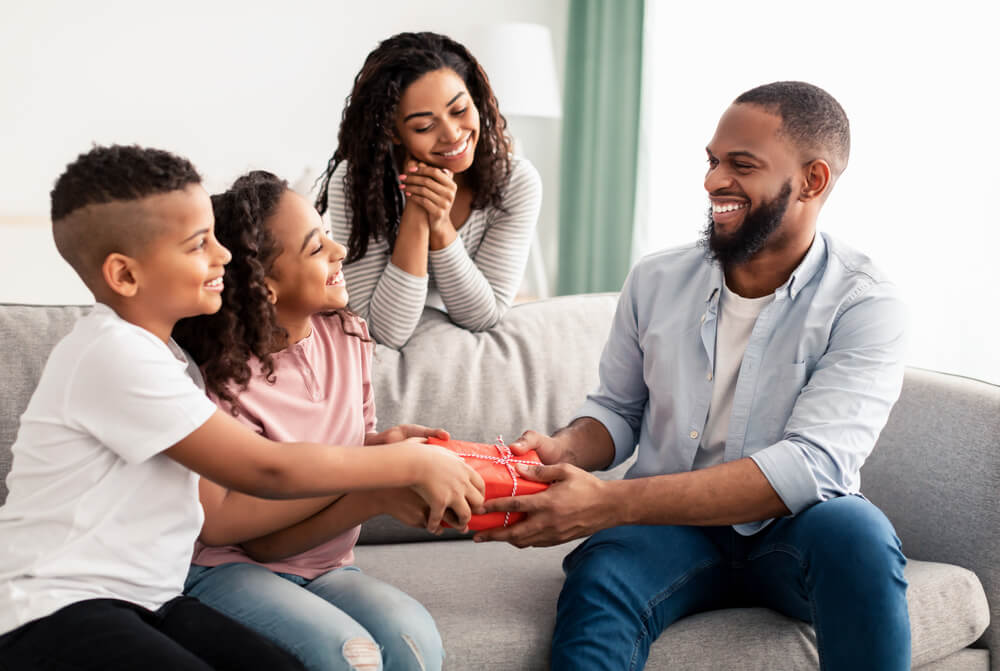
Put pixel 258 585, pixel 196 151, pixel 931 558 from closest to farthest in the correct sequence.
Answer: pixel 258 585, pixel 931 558, pixel 196 151

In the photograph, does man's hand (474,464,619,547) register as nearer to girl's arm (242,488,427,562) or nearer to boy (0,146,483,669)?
girl's arm (242,488,427,562)

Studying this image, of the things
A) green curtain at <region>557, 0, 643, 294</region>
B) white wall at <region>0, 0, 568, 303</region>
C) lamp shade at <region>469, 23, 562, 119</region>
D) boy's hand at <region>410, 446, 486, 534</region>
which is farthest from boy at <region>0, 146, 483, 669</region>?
green curtain at <region>557, 0, 643, 294</region>

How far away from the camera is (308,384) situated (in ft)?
5.16

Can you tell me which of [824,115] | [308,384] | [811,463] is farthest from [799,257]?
[308,384]

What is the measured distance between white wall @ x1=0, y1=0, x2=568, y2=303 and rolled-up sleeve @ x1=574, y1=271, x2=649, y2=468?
2.42 metres

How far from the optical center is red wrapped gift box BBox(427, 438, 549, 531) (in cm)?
149

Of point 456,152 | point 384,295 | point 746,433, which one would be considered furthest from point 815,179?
point 384,295

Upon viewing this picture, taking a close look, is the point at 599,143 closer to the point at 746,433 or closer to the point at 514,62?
the point at 514,62

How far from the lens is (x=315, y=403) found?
156 centimetres

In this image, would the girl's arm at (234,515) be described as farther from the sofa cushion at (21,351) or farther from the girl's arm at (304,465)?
the sofa cushion at (21,351)

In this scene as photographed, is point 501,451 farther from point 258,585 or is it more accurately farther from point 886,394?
point 886,394

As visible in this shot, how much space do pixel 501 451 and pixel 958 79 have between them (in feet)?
5.36

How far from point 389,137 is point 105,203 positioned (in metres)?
1.00

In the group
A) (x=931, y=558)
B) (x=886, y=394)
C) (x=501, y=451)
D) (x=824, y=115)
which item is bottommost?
(x=931, y=558)
